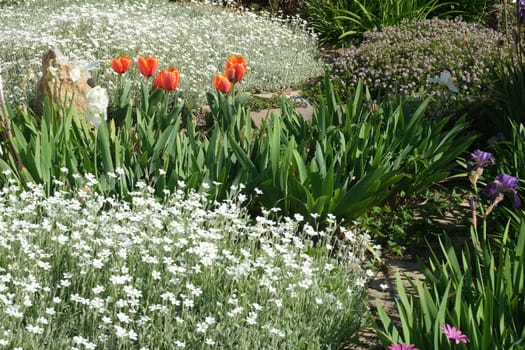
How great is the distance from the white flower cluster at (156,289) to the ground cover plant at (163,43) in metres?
3.28

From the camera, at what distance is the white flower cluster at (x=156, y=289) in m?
3.00

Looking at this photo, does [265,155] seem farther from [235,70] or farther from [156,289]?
[156,289]

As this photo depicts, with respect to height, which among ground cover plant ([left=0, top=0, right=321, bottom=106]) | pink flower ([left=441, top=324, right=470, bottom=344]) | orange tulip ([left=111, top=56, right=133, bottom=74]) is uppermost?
orange tulip ([left=111, top=56, right=133, bottom=74])

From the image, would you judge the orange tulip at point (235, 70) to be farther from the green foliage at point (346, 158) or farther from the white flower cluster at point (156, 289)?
the white flower cluster at point (156, 289)

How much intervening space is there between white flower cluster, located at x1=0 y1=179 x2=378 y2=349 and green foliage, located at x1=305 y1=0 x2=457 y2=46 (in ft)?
21.7

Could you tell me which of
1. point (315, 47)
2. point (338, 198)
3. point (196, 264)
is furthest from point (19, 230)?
point (315, 47)

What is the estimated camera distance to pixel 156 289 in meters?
3.27

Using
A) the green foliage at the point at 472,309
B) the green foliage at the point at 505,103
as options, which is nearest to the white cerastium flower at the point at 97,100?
the green foliage at the point at 472,309

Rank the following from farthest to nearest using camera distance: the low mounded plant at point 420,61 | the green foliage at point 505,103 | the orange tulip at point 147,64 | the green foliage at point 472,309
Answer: the low mounded plant at point 420,61 → the green foliage at point 505,103 → the orange tulip at point 147,64 → the green foliage at point 472,309

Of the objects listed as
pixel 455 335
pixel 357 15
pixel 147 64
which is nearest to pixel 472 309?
pixel 455 335

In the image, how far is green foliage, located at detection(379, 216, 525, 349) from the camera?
2.89 meters

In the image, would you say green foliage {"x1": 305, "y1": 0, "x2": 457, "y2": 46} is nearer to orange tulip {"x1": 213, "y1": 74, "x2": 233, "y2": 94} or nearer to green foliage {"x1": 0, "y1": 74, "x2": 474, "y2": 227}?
green foliage {"x1": 0, "y1": 74, "x2": 474, "y2": 227}

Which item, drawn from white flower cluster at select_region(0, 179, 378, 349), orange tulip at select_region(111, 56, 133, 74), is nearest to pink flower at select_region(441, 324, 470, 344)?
white flower cluster at select_region(0, 179, 378, 349)

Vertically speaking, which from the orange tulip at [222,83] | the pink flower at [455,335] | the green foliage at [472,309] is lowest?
the green foliage at [472,309]
